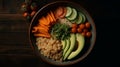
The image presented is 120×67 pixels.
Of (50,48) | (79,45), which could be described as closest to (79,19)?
(79,45)

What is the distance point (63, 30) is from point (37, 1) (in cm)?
32

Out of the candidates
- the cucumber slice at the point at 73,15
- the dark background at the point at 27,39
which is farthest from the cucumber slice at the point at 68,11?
the dark background at the point at 27,39

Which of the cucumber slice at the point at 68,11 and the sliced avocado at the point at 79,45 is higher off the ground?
the cucumber slice at the point at 68,11

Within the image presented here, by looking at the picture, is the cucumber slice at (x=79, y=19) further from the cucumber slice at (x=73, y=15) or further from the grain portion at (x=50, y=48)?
the grain portion at (x=50, y=48)

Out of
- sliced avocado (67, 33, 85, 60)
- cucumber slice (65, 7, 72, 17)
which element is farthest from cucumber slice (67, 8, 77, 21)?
sliced avocado (67, 33, 85, 60)

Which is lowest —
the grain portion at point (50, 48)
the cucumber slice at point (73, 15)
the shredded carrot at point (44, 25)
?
the grain portion at point (50, 48)

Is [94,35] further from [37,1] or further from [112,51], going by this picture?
[37,1]

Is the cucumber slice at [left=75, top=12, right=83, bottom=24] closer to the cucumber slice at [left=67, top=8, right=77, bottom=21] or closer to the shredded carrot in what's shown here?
the cucumber slice at [left=67, top=8, right=77, bottom=21]

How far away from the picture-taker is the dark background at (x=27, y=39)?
2.01 m

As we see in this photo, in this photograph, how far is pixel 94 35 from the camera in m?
1.86

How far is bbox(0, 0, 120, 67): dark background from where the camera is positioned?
201cm

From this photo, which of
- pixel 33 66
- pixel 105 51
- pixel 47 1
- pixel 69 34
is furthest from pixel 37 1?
pixel 105 51

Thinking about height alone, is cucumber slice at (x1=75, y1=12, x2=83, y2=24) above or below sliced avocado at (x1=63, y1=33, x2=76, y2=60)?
above

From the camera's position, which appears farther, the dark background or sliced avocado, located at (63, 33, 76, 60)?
the dark background
